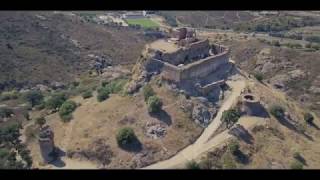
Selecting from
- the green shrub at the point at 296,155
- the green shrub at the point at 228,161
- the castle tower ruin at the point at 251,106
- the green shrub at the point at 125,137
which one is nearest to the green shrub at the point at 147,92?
the green shrub at the point at 125,137

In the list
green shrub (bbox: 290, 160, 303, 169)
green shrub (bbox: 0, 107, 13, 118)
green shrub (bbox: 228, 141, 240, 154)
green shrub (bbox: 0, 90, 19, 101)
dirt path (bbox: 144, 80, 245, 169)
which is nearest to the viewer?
green shrub (bbox: 290, 160, 303, 169)

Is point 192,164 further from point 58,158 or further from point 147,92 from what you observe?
point 58,158

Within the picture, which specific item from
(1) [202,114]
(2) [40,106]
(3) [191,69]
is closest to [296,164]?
(1) [202,114]

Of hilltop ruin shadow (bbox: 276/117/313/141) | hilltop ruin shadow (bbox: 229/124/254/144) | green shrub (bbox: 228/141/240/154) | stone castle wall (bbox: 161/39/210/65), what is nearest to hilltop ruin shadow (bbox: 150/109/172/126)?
stone castle wall (bbox: 161/39/210/65)

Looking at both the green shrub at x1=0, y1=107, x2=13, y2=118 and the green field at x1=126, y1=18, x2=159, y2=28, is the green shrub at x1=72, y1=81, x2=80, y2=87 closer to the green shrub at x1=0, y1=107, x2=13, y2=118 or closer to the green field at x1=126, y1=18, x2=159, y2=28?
the green shrub at x1=0, y1=107, x2=13, y2=118

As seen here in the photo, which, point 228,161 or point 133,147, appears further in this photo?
A: point 133,147

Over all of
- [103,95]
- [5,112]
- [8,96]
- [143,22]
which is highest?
[103,95]

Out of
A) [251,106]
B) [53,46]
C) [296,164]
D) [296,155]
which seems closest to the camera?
[296,164]

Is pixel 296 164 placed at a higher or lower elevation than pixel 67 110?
lower
